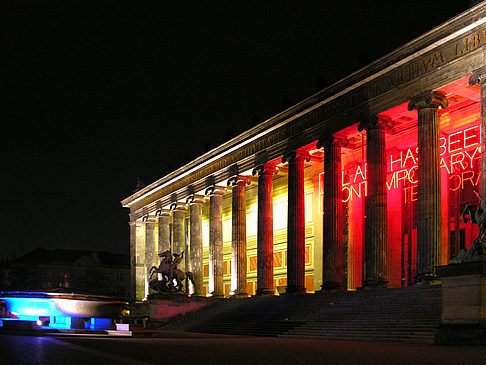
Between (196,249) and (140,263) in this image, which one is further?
(140,263)

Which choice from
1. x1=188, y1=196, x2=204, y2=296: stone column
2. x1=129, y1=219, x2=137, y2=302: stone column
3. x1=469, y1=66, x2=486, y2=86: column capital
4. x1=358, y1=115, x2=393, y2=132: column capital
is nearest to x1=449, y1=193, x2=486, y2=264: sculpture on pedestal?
x1=469, y1=66, x2=486, y2=86: column capital

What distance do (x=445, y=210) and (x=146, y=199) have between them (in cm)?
3197

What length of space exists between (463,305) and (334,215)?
14474 millimetres

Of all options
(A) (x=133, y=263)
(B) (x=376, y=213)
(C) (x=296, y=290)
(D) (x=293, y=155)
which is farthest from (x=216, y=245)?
(A) (x=133, y=263)

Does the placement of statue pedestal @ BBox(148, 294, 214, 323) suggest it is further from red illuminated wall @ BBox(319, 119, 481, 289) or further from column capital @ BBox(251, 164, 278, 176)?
red illuminated wall @ BBox(319, 119, 481, 289)

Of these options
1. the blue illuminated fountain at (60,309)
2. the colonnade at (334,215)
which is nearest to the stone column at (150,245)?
the colonnade at (334,215)

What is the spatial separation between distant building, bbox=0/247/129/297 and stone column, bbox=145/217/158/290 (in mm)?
49353

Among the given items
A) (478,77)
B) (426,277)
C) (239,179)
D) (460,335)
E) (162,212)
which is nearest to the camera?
(460,335)

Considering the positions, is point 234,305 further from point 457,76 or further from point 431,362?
point 431,362

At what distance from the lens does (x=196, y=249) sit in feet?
149

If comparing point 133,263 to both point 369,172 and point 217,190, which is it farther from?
point 369,172

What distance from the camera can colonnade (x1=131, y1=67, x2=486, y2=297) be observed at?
25.3 m

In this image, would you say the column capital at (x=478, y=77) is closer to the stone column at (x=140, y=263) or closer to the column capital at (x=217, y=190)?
the column capital at (x=217, y=190)

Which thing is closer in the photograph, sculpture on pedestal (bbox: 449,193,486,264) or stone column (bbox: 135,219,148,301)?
sculpture on pedestal (bbox: 449,193,486,264)
